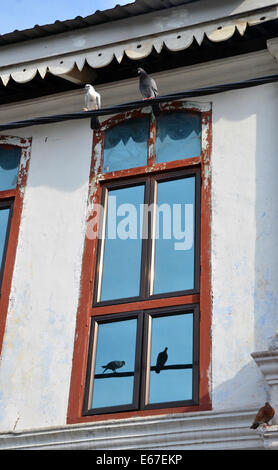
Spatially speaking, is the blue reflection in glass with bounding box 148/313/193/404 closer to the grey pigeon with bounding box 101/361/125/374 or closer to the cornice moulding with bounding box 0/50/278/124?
the grey pigeon with bounding box 101/361/125/374

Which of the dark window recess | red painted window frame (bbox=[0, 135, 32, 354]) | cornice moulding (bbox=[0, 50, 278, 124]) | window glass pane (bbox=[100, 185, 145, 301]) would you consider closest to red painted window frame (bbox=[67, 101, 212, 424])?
A: window glass pane (bbox=[100, 185, 145, 301])

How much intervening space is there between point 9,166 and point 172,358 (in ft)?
8.90

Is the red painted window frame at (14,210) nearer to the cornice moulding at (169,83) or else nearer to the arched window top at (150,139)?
the cornice moulding at (169,83)

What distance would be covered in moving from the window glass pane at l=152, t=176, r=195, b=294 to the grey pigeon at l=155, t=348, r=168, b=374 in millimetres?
538

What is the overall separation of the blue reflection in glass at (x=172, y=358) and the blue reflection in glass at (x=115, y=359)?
172mm

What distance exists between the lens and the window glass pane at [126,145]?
8.36m

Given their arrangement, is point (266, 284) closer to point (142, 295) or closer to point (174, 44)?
point (142, 295)

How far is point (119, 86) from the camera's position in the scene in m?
8.74

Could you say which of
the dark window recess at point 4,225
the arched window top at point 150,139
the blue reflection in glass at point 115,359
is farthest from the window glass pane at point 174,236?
the dark window recess at point 4,225

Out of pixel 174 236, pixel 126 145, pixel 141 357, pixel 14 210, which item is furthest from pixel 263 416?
pixel 14 210

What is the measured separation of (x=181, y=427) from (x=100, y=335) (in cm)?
121

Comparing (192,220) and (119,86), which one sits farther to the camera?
(119,86)

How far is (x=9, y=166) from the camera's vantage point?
8.89 metres
